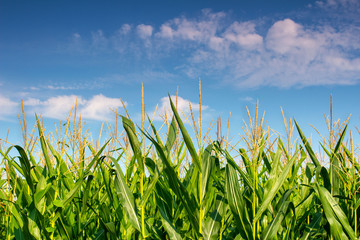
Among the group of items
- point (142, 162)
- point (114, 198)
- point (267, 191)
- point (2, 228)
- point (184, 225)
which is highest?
point (142, 162)

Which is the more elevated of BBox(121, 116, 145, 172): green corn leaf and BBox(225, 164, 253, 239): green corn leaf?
BBox(121, 116, 145, 172): green corn leaf

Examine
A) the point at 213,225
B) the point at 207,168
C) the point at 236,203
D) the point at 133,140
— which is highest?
the point at 133,140

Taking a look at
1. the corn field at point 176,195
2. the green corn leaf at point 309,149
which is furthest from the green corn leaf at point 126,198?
the green corn leaf at point 309,149

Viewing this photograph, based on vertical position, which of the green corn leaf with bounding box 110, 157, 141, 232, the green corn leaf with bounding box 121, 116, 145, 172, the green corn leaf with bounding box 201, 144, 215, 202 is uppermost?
the green corn leaf with bounding box 121, 116, 145, 172

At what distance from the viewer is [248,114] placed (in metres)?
2.54

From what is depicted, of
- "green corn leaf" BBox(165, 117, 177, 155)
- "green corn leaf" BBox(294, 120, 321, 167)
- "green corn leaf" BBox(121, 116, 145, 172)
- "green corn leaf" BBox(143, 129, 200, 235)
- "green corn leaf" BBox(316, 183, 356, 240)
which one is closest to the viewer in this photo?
"green corn leaf" BBox(143, 129, 200, 235)

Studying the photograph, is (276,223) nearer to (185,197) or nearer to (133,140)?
(185,197)

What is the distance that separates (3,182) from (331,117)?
4028 mm

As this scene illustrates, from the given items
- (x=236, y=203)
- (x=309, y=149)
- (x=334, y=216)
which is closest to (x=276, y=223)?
(x=236, y=203)

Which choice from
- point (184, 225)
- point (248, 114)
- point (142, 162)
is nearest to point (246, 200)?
point (184, 225)

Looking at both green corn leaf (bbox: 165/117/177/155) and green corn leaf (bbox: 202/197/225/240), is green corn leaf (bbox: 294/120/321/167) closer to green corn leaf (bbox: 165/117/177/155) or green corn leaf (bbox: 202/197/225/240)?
Answer: green corn leaf (bbox: 202/197/225/240)

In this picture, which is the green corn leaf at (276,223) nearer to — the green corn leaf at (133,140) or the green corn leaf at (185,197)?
the green corn leaf at (185,197)

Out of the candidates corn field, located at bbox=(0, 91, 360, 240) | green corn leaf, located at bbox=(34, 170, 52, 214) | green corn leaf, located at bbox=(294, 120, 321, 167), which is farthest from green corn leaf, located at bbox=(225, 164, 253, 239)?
green corn leaf, located at bbox=(34, 170, 52, 214)

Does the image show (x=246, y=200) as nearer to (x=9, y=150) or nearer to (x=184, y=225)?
(x=184, y=225)
